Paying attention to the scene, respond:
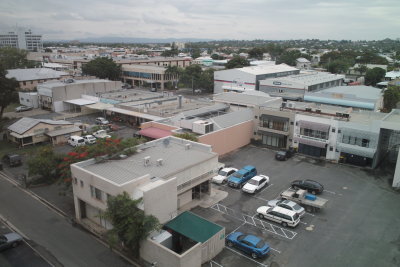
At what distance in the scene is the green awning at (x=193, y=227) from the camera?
17078mm

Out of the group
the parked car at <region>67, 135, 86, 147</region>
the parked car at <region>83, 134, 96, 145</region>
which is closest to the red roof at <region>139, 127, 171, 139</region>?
the parked car at <region>83, 134, 96, 145</region>

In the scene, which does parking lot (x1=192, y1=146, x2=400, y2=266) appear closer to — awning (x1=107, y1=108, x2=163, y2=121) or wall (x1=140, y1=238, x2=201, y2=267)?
wall (x1=140, y1=238, x2=201, y2=267)

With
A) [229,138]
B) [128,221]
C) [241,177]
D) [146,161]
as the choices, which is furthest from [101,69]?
[128,221]

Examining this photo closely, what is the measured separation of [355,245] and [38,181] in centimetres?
2484

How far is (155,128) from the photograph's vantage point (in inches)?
1378

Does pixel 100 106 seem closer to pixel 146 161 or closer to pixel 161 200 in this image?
pixel 146 161

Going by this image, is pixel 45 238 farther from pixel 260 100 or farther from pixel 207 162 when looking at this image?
pixel 260 100

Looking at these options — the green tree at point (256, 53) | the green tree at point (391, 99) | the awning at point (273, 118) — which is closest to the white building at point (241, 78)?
the green tree at point (391, 99)

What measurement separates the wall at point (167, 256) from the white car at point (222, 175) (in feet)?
36.4

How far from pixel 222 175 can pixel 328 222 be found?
31.9 ft

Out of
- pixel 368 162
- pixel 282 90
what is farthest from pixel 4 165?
pixel 282 90

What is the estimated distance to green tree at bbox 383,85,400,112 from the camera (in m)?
53.3

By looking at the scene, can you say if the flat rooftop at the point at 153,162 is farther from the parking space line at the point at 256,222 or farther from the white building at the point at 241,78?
the white building at the point at 241,78

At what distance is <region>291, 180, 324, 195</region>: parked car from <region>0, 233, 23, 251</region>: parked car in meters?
20.2
